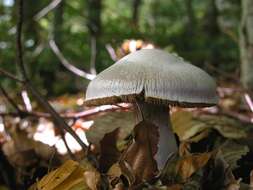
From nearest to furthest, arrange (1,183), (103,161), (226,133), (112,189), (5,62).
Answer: (112,189)
(103,161)
(1,183)
(226,133)
(5,62)

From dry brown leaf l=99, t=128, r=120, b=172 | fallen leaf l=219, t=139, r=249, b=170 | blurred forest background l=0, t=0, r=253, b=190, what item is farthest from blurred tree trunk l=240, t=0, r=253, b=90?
dry brown leaf l=99, t=128, r=120, b=172

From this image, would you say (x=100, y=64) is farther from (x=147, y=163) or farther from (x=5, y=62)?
(x=147, y=163)

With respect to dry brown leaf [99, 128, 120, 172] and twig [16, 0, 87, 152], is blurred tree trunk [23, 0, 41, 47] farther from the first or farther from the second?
dry brown leaf [99, 128, 120, 172]

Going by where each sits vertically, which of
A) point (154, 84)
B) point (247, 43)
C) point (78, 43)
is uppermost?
point (154, 84)

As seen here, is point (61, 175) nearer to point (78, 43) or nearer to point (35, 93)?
point (35, 93)

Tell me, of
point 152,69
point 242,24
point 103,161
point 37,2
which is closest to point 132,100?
point 152,69

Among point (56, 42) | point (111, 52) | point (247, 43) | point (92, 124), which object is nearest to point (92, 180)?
point (92, 124)
